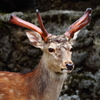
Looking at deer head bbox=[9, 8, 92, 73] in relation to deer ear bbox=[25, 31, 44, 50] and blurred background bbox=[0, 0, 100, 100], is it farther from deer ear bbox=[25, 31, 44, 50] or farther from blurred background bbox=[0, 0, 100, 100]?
blurred background bbox=[0, 0, 100, 100]

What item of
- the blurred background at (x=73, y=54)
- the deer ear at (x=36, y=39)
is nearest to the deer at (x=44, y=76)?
the deer ear at (x=36, y=39)

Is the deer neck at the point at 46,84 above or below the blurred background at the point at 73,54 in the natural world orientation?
below

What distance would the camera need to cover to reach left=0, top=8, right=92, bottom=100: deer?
394 centimetres

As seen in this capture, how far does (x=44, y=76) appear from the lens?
13.5ft

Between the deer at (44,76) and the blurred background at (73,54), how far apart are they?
2.63 metres

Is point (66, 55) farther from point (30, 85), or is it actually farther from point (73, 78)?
point (73, 78)

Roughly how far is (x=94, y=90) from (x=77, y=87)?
48 centimetres

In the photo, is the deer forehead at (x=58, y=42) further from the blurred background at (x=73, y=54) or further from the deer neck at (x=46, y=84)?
the blurred background at (x=73, y=54)

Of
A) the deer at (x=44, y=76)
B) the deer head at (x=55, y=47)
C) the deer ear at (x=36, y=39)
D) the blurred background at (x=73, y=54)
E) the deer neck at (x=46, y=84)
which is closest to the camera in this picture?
the deer head at (x=55, y=47)

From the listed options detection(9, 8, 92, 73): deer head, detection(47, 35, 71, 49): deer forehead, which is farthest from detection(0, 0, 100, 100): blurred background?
detection(47, 35, 71, 49): deer forehead

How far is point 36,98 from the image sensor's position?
4.10m

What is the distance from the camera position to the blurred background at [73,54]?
22.3 ft

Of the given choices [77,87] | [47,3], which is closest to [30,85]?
[77,87]

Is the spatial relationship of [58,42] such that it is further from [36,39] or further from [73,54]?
[73,54]
